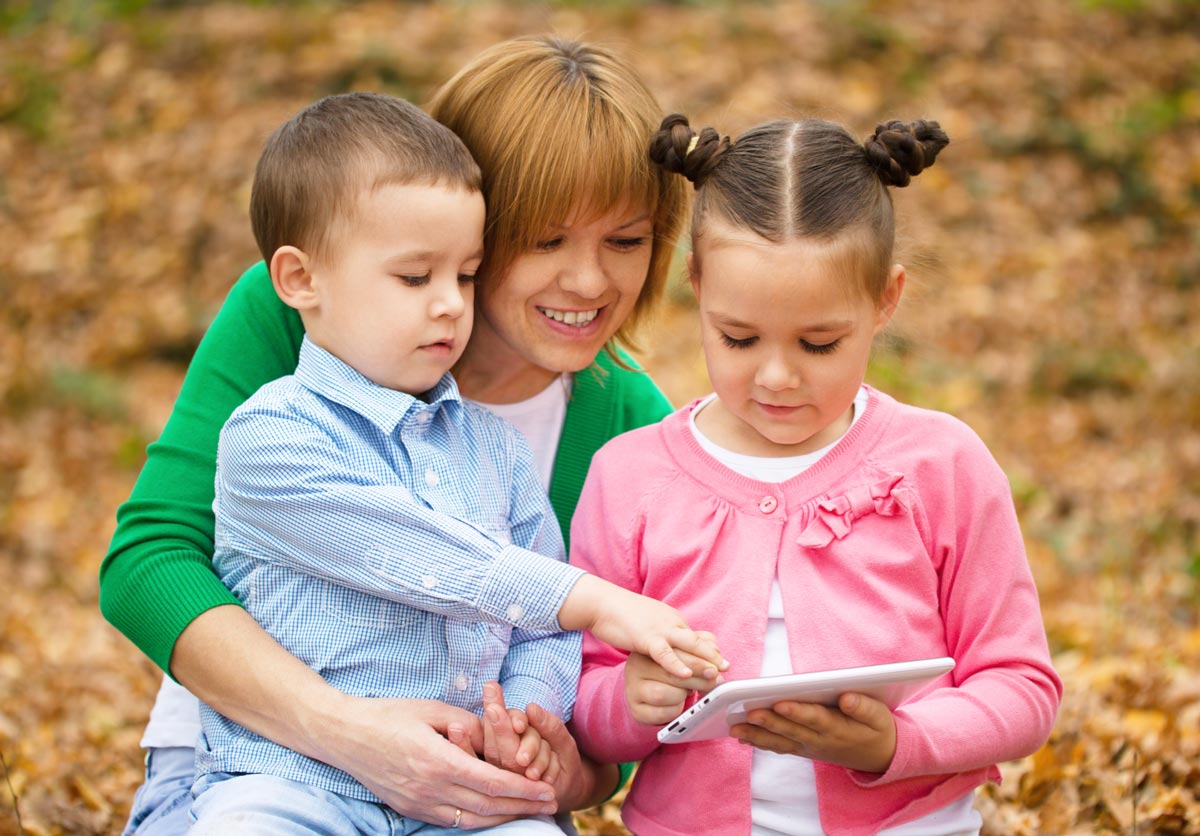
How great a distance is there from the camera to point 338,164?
2.45m

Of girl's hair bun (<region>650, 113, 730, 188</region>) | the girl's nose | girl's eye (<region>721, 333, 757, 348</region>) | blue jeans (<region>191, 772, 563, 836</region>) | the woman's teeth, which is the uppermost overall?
girl's hair bun (<region>650, 113, 730, 188</region>)

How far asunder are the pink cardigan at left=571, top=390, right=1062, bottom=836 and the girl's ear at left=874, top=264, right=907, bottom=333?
18 cm

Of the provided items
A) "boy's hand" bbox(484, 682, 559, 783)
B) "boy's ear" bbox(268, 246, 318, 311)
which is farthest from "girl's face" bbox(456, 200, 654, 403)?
"boy's hand" bbox(484, 682, 559, 783)

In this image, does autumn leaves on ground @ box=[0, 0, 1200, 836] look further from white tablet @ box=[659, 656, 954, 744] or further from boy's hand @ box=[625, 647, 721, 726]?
white tablet @ box=[659, 656, 954, 744]

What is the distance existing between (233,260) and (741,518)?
6579 millimetres

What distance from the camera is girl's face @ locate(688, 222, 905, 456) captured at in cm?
225

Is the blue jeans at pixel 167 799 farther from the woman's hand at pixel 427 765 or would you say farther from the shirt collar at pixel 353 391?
the shirt collar at pixel 353 391

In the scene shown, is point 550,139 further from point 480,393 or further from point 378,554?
point 378,554

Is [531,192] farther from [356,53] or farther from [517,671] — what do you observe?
[356,53]

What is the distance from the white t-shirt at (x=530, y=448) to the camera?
9.32 feet

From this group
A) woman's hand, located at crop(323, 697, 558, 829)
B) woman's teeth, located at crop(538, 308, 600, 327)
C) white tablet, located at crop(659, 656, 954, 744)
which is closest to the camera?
white tablet, located at crop(659, 656, 954, 744)

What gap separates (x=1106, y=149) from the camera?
341 inches

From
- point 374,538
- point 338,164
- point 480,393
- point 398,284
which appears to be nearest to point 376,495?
point 374,538

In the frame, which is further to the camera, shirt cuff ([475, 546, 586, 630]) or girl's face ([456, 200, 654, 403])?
girl's face ([456, 200, 654, 403])
